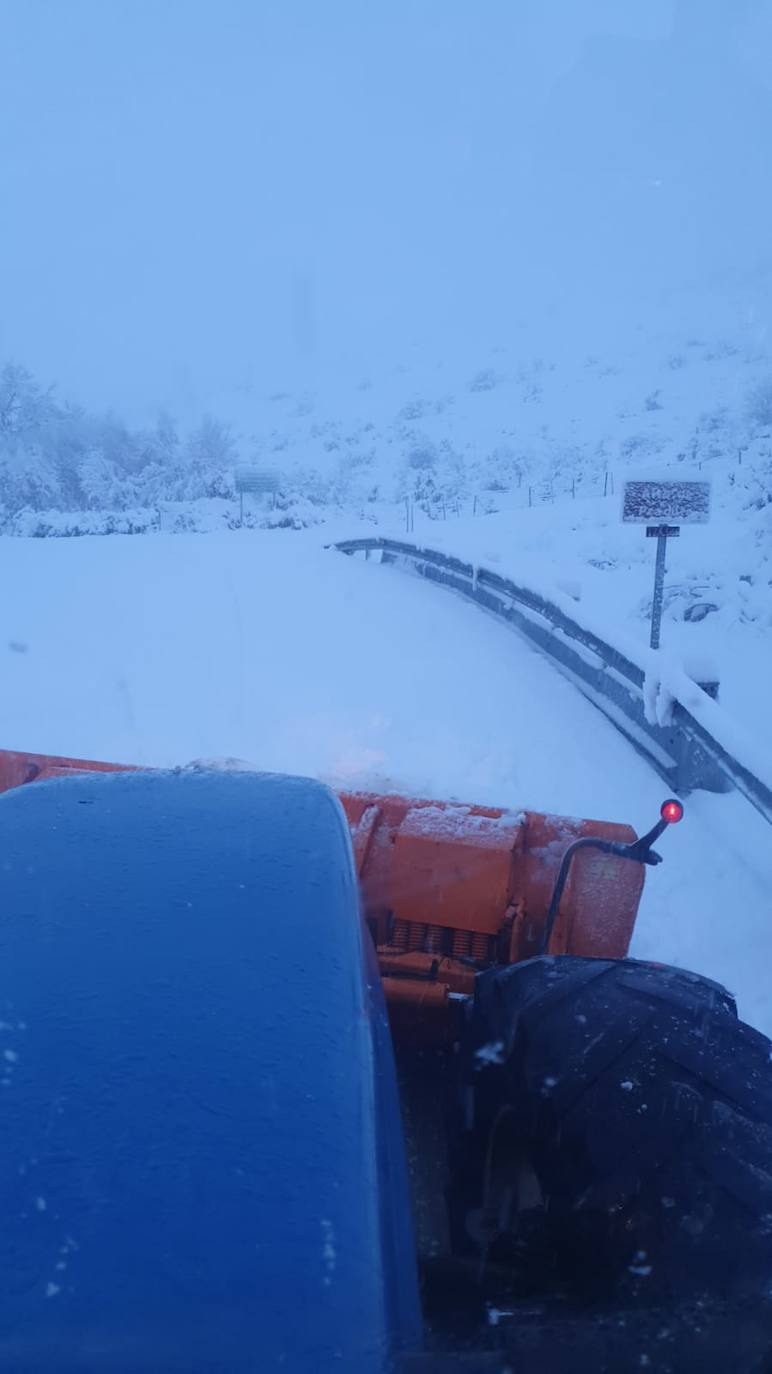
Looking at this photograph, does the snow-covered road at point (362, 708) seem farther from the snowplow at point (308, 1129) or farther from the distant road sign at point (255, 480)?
the distant road sign at point (255, 480)

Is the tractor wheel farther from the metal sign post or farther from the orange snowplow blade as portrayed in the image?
the metal sign post

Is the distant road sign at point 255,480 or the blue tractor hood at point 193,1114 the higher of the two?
the distant road sign at point 255,480

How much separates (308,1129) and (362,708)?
6.58 m

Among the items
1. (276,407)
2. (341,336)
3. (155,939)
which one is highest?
(341,336)

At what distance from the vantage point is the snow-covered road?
524 cm

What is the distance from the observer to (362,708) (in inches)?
311

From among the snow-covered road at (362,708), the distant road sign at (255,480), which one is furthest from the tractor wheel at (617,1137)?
the distant road sign at (255,480)

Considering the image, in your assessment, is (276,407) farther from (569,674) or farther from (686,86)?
(686,86)

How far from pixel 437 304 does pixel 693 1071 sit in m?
112

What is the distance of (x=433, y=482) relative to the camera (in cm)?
3372

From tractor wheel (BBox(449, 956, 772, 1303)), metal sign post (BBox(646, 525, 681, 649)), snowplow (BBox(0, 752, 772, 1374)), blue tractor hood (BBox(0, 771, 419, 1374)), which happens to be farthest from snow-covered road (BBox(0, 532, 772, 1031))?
blue tractor hood (BBox(0, 771, 419, 1374))

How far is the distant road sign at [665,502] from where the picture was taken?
838 centimetres

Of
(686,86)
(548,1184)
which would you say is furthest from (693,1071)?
(686,86)

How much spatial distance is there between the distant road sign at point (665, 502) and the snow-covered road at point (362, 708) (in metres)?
1.75
